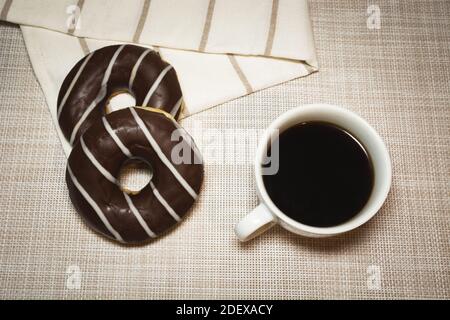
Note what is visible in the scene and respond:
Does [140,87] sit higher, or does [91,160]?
[140,87]

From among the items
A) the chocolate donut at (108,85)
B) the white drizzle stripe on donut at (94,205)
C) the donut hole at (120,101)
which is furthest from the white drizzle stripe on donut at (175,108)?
the white drizzle stripe on donut at (94,205)

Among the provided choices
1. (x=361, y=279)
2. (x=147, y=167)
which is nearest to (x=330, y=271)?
(x=361, y=279)

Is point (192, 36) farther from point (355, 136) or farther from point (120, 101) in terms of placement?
point (355, 136)

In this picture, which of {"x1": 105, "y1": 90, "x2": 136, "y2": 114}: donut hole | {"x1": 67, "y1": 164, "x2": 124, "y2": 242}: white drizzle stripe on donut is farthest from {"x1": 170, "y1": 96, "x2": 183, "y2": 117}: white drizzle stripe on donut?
{"x1": 67, "y1": 164, "x2": 124, "y2": 242}: white drizzle stripe on donut

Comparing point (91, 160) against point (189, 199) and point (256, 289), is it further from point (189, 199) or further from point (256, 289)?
point (256, 289)

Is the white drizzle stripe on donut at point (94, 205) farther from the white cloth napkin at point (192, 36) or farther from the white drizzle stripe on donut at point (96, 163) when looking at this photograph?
→ the white cloth napkin at point (192, 36)

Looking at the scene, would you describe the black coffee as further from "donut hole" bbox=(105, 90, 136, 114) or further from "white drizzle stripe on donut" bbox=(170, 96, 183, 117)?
"donut hole" bbox=(105, 90, 136, 114)
